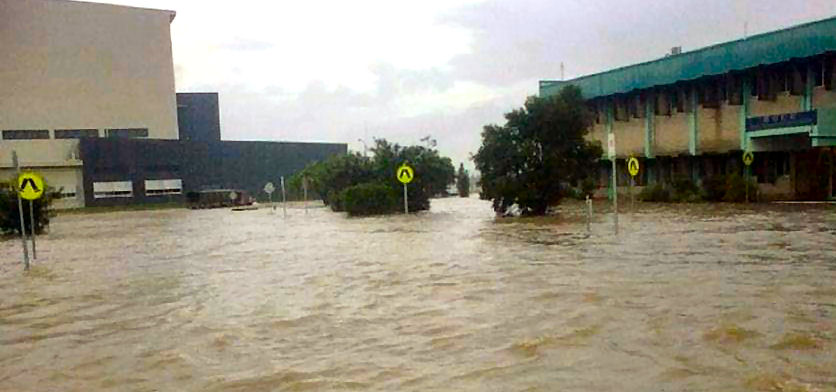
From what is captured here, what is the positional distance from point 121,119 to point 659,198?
206 feet

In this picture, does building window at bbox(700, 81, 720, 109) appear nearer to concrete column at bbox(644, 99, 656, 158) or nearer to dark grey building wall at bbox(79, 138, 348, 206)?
concrete column at bbox(644, 99, 656, 158)

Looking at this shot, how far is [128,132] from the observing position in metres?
79.8

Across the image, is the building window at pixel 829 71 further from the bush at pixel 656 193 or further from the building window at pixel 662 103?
the building window at pixel 662 103

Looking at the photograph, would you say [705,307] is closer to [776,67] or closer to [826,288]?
[826,288]

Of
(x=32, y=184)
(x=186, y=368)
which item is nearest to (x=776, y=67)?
(x=32, y=184)

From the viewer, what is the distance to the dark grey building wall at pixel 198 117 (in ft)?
291

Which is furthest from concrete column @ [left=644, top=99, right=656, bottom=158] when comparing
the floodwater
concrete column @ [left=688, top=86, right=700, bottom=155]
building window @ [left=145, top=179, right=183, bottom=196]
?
building window @ [left=145, top=179, right=183, bottom=196]

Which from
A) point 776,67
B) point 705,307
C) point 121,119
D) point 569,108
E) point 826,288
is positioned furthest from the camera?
point 121,119

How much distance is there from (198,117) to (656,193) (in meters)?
67.3

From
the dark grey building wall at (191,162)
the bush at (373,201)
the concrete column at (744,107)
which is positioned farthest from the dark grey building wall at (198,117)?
the concrete column at (744,107)

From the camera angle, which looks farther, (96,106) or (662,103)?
(96,106)

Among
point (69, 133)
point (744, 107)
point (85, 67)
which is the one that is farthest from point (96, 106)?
point (744, 107)

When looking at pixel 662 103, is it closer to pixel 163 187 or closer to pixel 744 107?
pixel 744 107

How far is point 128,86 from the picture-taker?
79312 mm
